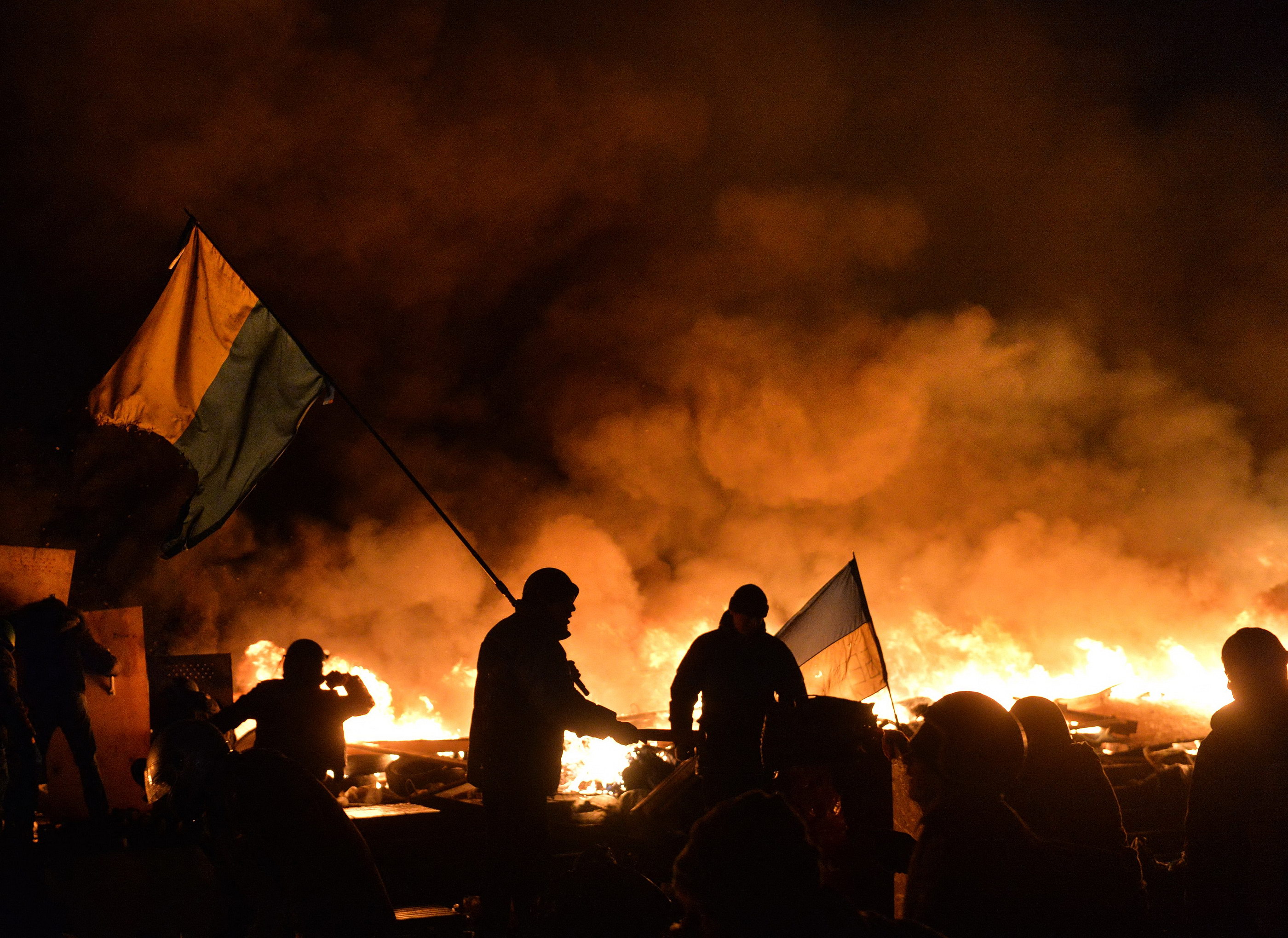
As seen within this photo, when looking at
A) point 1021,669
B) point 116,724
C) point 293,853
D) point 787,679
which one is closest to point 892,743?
point 787,679

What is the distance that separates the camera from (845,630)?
8469mm

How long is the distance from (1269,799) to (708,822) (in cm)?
232

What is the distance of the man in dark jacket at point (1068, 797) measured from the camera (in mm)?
3781

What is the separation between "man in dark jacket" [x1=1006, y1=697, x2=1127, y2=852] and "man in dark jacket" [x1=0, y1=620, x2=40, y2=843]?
18.7 ft

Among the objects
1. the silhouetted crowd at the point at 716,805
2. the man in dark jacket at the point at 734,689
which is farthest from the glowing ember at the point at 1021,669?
the silhouetted crowd at the point at 716,805

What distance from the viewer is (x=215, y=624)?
57.6 ft

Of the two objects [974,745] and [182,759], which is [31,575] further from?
[974,745]

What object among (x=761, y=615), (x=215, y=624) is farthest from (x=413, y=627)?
(x=761, y=615)

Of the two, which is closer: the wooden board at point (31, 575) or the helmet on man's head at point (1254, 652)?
the helmet on man's head at point (1254, 652)

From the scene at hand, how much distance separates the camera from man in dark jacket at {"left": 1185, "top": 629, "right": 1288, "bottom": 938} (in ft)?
11.2

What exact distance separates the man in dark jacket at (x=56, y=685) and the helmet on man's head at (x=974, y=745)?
Result: 5756mm

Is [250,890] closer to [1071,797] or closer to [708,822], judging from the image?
[708,822]

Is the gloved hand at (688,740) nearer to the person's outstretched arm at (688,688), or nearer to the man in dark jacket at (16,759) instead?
the person's outstretched arm at (688,688)

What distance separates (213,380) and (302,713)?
2328mm
